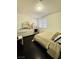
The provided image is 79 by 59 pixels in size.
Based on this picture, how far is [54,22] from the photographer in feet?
24.3

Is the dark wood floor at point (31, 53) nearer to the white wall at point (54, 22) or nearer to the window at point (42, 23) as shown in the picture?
the white wall at point (54, 22)

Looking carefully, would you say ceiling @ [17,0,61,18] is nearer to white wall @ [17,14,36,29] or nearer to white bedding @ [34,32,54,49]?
white bedding @ [34,32,54,49]

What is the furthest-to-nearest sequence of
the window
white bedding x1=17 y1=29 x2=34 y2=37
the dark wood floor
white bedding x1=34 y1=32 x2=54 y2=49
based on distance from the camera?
A: the window < white bedding x1=17 y1=29 x2=34 y2=37 < white bedding x1=34 y1=32 x2=54 y2=49 < the dark wood floor

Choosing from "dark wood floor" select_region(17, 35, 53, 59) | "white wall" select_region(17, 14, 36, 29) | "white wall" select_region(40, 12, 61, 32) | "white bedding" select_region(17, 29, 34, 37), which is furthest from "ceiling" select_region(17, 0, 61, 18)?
"dark wood floor" select_region(17, 35, 53, 59)

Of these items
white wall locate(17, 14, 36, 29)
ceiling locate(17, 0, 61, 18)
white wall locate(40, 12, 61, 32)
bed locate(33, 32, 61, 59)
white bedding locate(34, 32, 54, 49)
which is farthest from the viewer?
white wall locate(17, 14, 36, 29)

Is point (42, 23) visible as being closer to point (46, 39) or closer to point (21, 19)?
point (21, 19)

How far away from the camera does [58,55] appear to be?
2.74 meters

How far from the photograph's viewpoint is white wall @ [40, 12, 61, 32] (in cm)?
674

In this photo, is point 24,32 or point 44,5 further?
point 24,32

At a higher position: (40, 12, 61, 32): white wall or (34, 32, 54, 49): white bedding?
(40, 12, 61, 32): white wall

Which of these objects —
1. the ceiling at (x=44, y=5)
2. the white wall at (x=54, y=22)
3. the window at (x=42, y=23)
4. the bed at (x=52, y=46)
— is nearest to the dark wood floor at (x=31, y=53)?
the bed at (x=52, y=46)

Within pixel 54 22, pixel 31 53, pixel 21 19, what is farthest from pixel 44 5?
pixel 21 19
